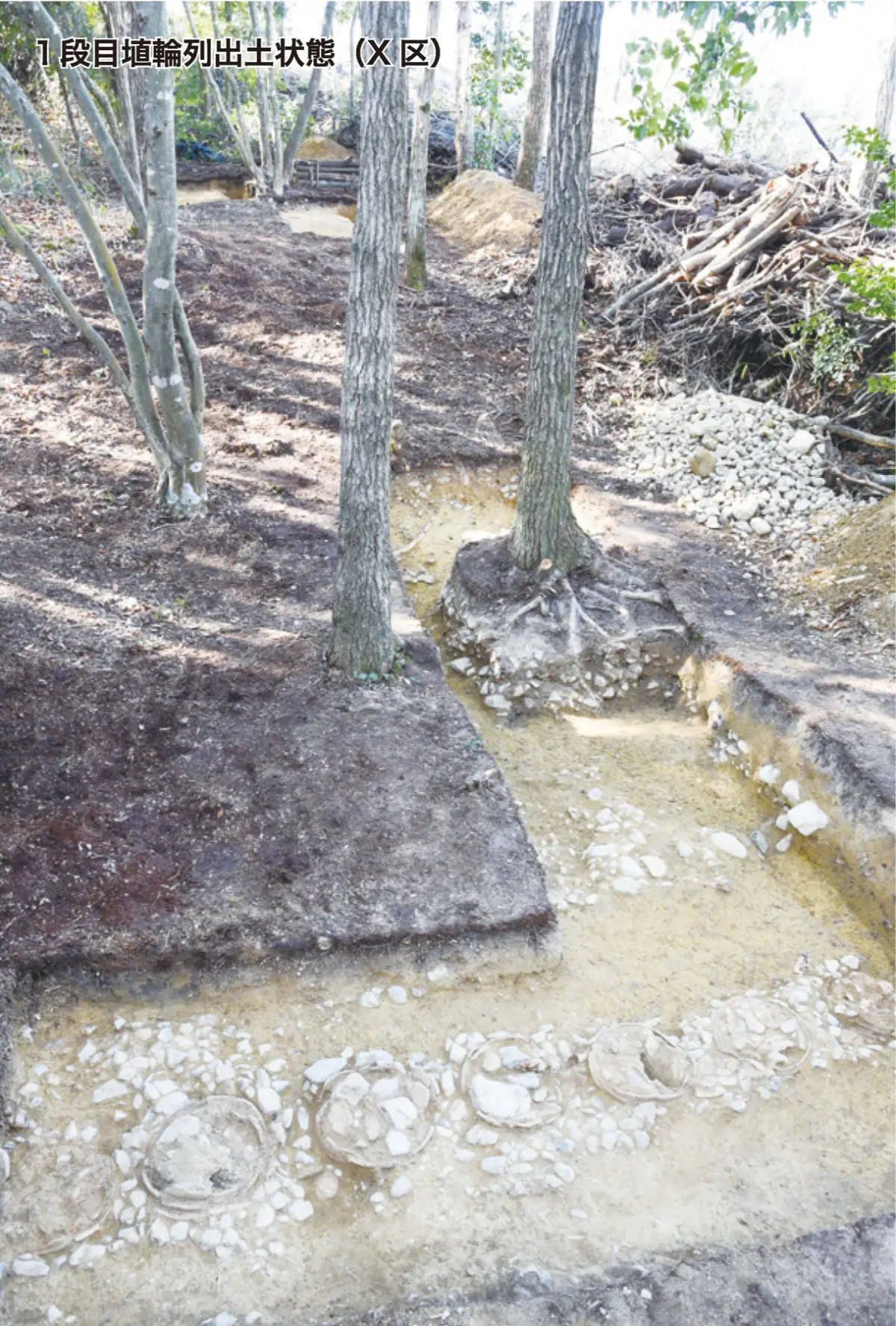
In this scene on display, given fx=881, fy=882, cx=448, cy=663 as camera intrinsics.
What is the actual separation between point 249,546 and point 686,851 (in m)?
3.76

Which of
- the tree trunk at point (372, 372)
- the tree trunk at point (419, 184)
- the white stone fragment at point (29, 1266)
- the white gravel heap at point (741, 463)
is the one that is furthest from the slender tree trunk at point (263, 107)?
the white stone fragment at point (29, 1266)

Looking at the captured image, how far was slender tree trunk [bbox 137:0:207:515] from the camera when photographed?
16.7 ft

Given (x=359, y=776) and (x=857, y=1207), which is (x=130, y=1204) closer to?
(x=359, y=776)

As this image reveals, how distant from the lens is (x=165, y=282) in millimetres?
5789

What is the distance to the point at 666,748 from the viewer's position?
18.3 ft

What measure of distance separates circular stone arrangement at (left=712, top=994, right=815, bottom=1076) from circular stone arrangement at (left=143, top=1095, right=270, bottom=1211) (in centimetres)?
195

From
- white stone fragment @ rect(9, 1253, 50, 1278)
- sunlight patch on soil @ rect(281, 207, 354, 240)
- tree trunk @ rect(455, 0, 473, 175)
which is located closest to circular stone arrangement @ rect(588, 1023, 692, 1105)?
white stone fragment @ rect(9, 1253, 50, 1278)

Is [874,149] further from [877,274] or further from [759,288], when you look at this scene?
[759,288]

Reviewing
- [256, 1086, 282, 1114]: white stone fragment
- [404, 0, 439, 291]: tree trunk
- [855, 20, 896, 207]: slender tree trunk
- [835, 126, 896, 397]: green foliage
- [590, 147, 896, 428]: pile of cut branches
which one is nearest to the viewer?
[256, 1086, 282, 1114]: white stone fragment

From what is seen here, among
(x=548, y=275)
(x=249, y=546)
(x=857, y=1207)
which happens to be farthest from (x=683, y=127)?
(x=857, y=1207)

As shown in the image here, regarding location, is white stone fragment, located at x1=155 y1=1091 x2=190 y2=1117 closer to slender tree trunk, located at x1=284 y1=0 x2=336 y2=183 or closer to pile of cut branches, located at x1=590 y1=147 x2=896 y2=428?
pile of cut branches, located at x1=590 y1=147 x2=896 y2=428

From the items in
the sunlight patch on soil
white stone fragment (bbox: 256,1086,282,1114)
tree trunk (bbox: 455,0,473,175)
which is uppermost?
tree trunk (bbox: 455,0,473,175)

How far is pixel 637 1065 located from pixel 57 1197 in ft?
7.24

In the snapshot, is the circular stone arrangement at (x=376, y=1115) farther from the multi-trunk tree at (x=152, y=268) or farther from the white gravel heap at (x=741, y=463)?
the white gravel heap at (x=741, y=463)
